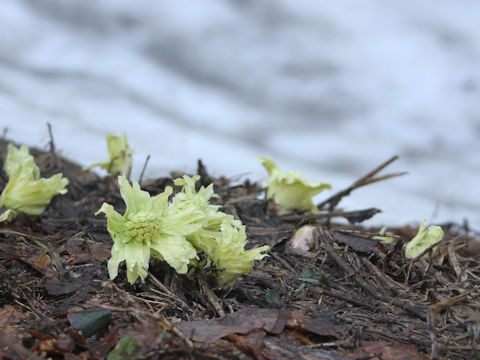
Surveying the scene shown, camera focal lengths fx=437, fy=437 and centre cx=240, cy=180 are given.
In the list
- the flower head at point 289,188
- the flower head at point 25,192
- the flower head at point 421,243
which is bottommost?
the flower head at point 25,192

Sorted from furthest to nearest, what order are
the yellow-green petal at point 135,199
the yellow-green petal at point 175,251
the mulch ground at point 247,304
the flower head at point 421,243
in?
1. the flower head at point 421,243
2. the yellow-green petal at point 135,199
3. the yellow-green petal at point 175,251
4. the mulch ground at point 247,304

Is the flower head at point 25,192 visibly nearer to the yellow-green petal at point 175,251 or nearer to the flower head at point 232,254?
the yellow-green petal at point 175,251

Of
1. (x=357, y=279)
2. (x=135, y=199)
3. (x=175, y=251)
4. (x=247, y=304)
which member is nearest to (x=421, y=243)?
(x=357, y=279)

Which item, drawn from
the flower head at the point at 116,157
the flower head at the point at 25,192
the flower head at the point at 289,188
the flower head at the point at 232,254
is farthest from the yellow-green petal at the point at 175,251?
the flower head at the point at 116,157

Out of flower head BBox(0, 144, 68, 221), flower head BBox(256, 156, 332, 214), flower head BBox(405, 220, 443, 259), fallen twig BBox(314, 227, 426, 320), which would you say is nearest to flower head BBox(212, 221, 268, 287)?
fallen twig BBox(314, 227, 426, 320)

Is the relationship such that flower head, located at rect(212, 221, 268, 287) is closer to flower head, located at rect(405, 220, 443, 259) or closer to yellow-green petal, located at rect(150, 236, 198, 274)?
yellow-green petal, located at rect(150, 236, 198, 274)
